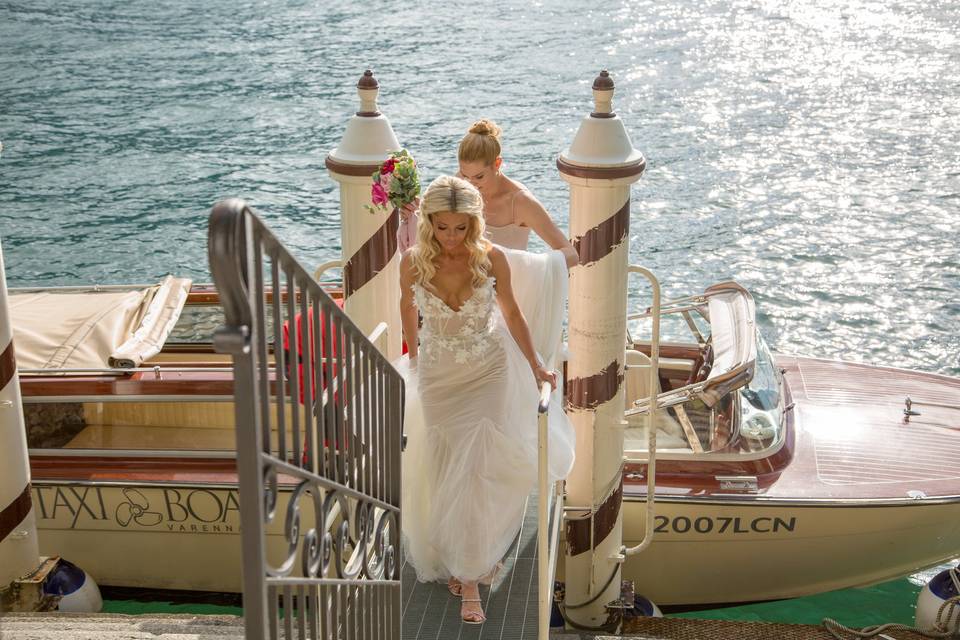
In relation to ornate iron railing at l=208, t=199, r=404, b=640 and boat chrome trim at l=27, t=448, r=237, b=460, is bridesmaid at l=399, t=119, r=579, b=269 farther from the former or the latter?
ornate iron railing at l=208, t=199, r=404, b=640

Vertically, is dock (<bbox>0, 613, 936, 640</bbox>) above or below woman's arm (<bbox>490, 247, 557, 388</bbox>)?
below

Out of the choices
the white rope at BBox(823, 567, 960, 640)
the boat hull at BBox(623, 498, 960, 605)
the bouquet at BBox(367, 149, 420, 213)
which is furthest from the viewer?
the boat hull at BBox(623, 498, 960, 605)

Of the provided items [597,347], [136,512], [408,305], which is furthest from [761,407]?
[136,512]

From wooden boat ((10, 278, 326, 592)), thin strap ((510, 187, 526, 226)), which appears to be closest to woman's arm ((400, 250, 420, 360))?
thin strap ((510, 187, 526, 226))

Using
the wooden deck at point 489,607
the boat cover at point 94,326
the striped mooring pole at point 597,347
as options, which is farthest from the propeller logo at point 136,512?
the striped mooring pole at point 597,347

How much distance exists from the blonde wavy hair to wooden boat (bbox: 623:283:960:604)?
2.69 m

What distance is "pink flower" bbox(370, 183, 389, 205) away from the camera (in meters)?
4.57

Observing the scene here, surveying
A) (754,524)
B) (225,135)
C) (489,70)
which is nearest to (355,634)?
(754,524)

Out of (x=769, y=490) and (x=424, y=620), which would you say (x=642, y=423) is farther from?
(x=424, y=620)

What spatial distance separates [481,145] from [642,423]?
3.43m

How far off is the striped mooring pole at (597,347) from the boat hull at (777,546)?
3.31 ft

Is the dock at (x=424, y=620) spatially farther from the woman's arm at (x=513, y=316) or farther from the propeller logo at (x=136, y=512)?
the propeller logo at (x=136, y=512)

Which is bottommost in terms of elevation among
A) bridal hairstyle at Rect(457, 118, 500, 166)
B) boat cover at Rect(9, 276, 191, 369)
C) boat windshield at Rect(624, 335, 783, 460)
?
boat windshield at Rect(624, 335, 783, 460)

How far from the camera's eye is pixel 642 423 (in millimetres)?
7414
